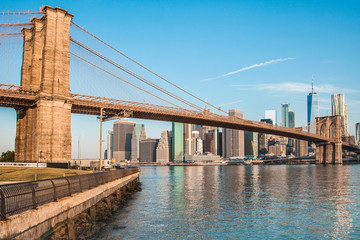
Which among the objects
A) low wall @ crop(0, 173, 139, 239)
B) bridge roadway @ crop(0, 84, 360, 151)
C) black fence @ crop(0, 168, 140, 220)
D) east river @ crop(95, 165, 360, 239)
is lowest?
east river @ crop(95, 165, 360, 239)

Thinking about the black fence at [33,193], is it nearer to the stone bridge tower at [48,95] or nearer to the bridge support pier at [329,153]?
the stone bridge tower at [48,95]

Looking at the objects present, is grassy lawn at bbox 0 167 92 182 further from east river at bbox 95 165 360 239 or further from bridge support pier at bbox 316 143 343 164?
bridge support pier at bbox 316 143 343 164

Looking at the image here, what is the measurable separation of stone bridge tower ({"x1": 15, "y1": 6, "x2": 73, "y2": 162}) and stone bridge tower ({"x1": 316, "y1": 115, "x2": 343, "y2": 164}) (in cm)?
13717

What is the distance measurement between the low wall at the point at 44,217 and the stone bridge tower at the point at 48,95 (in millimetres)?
29165

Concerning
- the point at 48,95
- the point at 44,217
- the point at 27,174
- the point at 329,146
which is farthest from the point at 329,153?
the point at 44,217

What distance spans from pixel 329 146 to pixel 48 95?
469ft

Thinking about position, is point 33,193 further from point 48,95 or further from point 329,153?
point 329,153

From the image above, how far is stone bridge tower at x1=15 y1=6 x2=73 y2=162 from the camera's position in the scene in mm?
47062

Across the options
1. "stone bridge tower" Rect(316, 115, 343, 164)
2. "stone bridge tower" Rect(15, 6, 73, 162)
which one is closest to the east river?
"stone bridge tower" Rect(15, 6, 73, 162)

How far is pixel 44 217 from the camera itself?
Answer: 43.9ft

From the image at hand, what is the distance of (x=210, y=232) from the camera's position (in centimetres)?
1888

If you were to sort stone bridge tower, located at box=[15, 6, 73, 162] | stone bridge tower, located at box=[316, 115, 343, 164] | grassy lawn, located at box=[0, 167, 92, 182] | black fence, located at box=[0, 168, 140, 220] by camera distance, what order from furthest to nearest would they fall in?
1. stone bridge tower, located at box=[316, 115, 343, 164]
2. stone bridge tower, located at box=[15, 6, 73, 162]
3. grassy lawn, located at box=[0, 167, 92, 182]
4. black fence, located at box=[0, 168, 140, 220]

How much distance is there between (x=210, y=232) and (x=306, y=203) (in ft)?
46.4

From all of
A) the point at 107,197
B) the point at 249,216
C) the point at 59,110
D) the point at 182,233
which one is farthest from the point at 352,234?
the point at 59,110
